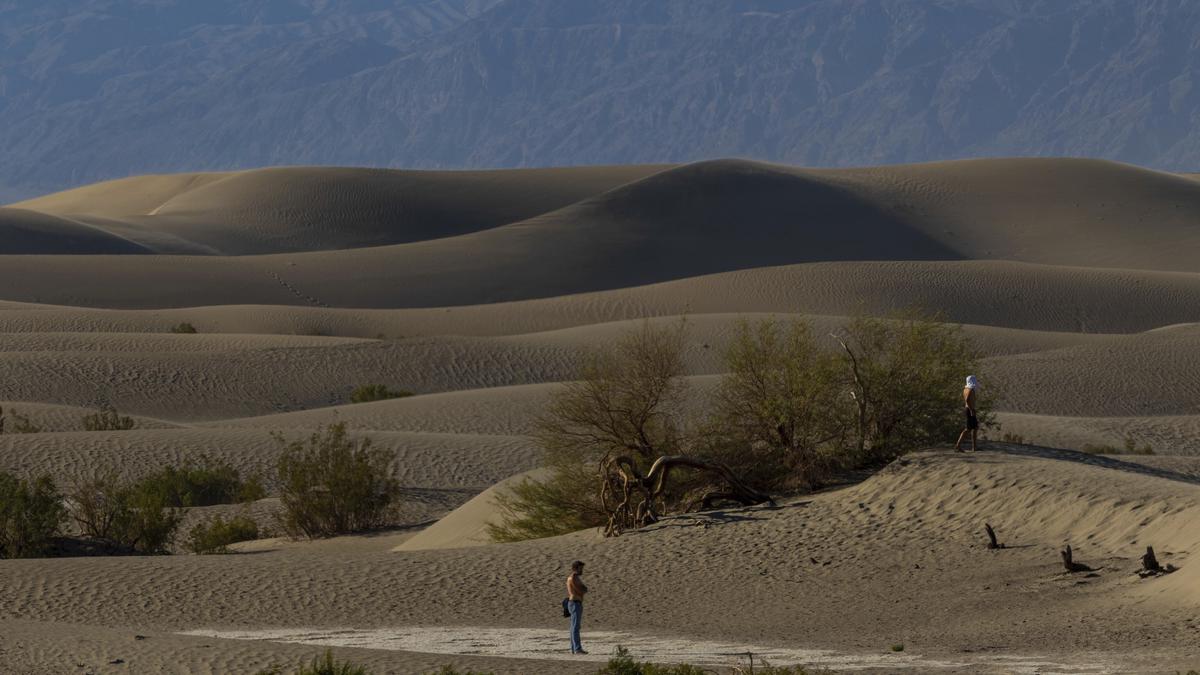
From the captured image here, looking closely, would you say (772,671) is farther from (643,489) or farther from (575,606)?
(643,489)

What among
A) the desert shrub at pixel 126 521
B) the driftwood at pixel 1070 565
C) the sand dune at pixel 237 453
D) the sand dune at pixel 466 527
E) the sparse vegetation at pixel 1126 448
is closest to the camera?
the driftwood at pixel 1070 565

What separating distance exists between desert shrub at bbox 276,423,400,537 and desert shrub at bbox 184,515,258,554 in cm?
56

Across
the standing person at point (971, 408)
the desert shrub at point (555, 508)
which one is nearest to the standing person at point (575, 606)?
the standing person at point (971, 408)

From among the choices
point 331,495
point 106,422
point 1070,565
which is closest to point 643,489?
point 1070,565

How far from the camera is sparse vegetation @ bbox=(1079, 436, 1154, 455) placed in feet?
93.8

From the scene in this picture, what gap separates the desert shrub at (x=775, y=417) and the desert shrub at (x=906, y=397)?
10.6 inches

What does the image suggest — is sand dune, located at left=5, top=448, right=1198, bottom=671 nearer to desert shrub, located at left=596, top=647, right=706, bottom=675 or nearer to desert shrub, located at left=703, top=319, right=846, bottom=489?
desert shrub, located at left=703, top=319, right=846, bottom=489

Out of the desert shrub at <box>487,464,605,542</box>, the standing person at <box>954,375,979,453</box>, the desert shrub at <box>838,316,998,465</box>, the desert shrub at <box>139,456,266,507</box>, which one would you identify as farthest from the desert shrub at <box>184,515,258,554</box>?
the standing person at <box>954,375,979,453</box>

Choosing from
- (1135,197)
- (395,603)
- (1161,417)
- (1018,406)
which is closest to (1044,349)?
(1018,406)

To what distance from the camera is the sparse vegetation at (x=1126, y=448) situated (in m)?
28.6

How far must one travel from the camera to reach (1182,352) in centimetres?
4209

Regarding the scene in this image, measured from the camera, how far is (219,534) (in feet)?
79.4

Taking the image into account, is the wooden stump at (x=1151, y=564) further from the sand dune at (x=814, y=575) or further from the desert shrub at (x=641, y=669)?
the desert shrub at (x=641, y=669)

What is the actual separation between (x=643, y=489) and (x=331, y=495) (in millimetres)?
6736
